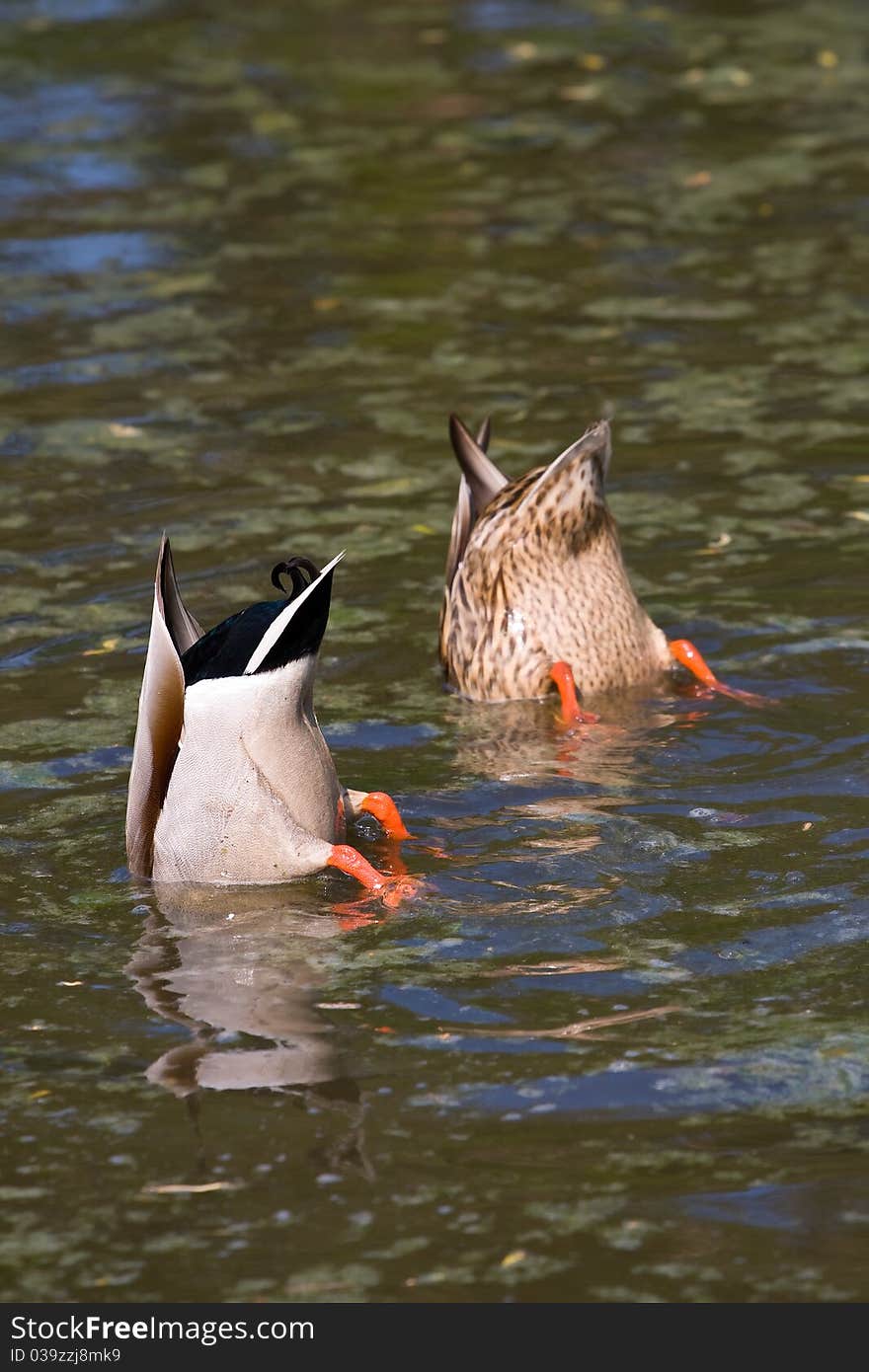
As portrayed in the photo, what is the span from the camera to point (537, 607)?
7301 millimetres

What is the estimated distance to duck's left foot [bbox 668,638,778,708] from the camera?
22.5 feet

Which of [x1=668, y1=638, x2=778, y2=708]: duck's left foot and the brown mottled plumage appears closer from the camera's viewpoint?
[x1=668, y1=638, x2=778, y2=708]: duck's left foot

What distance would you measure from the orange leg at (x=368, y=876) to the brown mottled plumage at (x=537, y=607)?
169 cm

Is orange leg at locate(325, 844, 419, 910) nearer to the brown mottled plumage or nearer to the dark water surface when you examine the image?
the dark water surface

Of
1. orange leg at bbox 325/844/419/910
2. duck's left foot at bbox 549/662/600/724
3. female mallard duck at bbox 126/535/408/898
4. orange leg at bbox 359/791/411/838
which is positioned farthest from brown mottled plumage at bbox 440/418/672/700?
orange leg at bbox 325/844/419/910

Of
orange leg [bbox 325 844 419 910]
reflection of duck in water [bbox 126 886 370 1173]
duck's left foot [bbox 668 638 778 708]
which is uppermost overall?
duck's left foot [bbox 668 638 778 708]

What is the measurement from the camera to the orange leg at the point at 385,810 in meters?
5.95

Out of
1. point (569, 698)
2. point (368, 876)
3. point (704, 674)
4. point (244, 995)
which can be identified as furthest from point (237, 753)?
point (704, 674)

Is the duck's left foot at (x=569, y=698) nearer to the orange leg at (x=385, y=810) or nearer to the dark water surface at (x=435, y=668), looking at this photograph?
the dark water surface at (x=435, y=668)

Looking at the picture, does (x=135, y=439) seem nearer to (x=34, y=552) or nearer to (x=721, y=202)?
(x=34, y=552)

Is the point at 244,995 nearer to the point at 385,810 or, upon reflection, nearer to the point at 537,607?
the point at 385,810

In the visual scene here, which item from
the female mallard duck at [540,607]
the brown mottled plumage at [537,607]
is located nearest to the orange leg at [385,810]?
the female mallard duck at [540,607]
